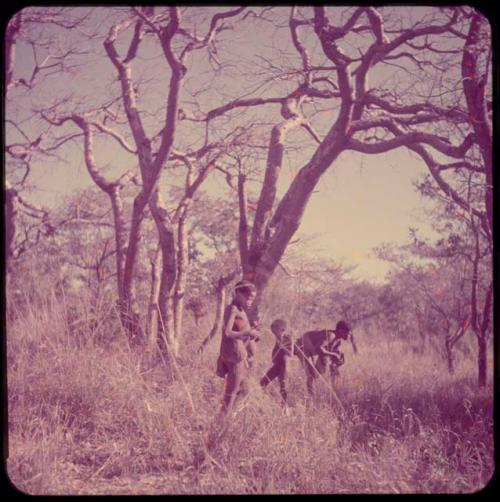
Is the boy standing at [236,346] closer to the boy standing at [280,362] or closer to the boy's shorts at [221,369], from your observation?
the boy's shorts at [221,369]

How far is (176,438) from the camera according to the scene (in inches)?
131

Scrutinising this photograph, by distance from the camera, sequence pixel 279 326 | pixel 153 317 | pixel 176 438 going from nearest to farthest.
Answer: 1. pixel 176 438
2. pixel 279 326
3. pixel 153 317

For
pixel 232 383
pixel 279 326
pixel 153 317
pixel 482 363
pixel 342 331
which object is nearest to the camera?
pixel 232 383

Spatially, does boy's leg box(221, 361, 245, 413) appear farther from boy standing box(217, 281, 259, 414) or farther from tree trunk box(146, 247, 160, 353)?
tree trunk box(146, 247, 160, 353)

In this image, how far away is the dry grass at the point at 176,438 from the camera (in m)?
2.99

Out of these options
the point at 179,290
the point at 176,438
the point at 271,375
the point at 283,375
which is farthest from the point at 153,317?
the point at 176,438

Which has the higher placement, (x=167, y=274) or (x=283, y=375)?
(x=167, y=274)

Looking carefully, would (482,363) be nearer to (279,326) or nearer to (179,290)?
(279,326)

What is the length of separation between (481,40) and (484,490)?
3.77 m

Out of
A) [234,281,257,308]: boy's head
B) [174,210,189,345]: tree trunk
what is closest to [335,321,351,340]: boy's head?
[174,210,189,345]: tree trunk

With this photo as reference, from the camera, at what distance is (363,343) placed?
11.5 m

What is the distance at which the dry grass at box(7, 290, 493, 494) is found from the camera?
2990 mm

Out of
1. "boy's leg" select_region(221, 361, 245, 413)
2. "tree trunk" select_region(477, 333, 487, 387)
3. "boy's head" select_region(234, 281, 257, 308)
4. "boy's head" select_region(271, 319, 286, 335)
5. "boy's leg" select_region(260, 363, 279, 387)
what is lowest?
"tree trunk" select_region(477, 333, 487, 387)

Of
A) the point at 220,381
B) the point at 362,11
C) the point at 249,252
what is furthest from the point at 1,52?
the point at 362,11
